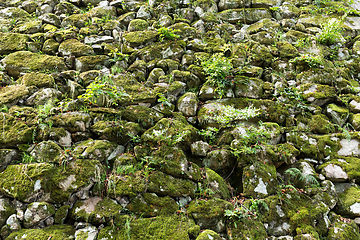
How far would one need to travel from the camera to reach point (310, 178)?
3223 millimetres

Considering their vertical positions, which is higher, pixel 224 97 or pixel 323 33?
pixel 323 33

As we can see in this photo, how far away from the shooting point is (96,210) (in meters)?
2.65

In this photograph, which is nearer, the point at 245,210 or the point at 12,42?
the point at 245,210

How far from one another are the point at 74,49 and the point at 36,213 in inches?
128

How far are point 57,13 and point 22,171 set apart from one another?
14.5 ft

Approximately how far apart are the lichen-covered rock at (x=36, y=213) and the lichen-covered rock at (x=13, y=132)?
3.23ft

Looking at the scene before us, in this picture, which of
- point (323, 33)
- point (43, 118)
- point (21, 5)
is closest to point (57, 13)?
point (21, 5)

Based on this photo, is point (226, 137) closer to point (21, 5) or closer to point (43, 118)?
point (43, 118)

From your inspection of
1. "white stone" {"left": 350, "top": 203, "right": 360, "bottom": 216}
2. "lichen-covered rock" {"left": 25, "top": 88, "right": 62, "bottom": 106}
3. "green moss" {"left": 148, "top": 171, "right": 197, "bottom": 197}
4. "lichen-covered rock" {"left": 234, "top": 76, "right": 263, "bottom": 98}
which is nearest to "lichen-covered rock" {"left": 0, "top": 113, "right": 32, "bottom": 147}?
"lichen-covered rock" {"left": 25, "top": 88, "right": 62, "bottom": 106}

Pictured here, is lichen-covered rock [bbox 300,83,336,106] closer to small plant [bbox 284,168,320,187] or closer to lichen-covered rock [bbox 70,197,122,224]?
small plant [bbox 284,168,320,187]

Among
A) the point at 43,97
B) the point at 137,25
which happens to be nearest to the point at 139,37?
the point at 137,25

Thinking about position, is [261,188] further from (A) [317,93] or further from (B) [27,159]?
(B) [27,159]

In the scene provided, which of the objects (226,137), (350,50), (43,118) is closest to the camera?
(43,118)

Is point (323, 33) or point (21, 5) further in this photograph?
point (21, 5)
